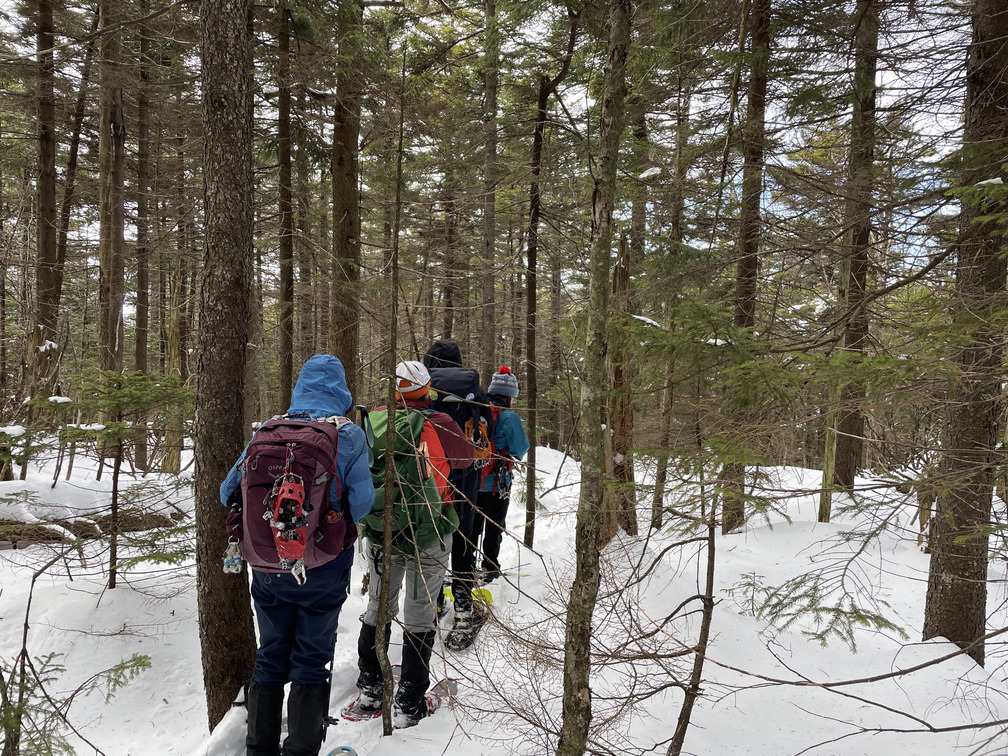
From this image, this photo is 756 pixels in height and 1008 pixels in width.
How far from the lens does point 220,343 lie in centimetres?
365

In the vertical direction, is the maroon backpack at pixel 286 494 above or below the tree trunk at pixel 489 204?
below

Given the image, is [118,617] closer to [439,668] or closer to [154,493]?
[154,493]

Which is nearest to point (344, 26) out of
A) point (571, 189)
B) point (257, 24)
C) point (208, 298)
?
point (257, 24)

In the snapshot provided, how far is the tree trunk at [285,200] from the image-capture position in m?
6.50

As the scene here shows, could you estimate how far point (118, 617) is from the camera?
5.27 metres

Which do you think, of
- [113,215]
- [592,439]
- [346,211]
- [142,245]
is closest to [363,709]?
[592,439]

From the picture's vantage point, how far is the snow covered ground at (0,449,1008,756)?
3.14 meters

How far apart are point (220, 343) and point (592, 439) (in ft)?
9.14

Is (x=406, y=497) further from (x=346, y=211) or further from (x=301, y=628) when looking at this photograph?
(x=346, y=211)

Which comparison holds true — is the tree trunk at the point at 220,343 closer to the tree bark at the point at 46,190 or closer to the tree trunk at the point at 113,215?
the tree trunk at the point at 113,215

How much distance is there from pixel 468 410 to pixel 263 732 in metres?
2.62

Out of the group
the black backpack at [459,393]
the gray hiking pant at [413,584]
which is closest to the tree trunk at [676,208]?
the black backpack at [459,393]

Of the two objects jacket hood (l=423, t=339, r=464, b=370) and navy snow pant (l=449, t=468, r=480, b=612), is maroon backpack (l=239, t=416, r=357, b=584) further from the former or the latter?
jacket hood (l=423, t=339, r=464, b=370)

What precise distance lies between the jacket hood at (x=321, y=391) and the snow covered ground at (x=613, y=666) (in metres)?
1.44
